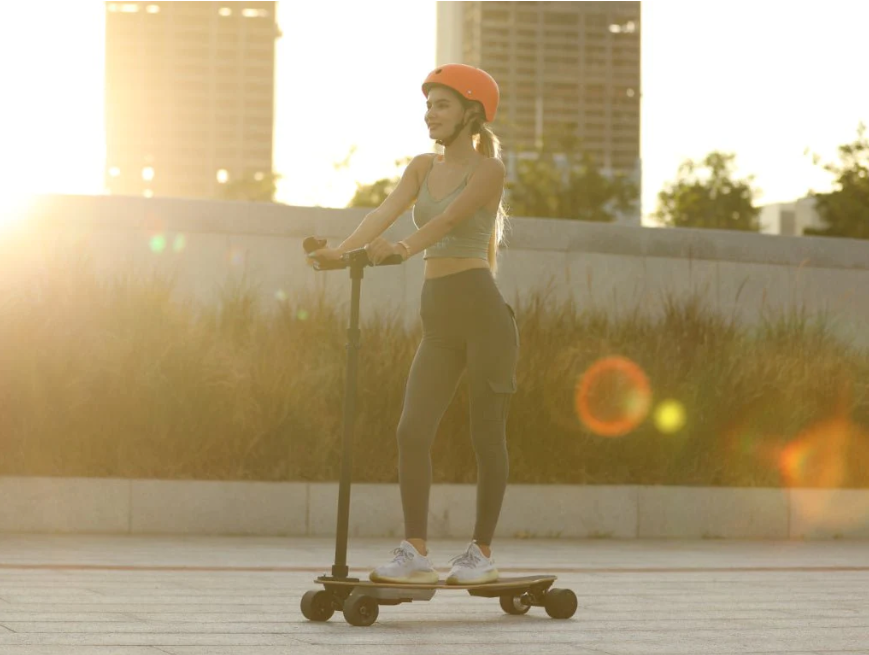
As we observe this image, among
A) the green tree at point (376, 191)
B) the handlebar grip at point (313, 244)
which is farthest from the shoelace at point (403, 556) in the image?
the green tree at point (376, 191)

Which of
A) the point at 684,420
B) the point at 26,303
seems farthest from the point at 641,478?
the point at 26,303

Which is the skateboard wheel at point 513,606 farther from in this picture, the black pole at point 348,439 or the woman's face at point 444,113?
the woman's face at point 444,113

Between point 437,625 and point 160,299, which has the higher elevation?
point 160,299

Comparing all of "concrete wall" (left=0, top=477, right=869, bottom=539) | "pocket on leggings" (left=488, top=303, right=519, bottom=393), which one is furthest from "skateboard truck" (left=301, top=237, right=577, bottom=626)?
"concrete wall" (left=0, top=477, right=869, bottom=539)

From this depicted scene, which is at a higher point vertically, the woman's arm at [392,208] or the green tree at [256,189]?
the green tree at [256,189]

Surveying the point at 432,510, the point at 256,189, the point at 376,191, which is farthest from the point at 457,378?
the point at 256,189

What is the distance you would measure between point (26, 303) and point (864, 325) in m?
9.91

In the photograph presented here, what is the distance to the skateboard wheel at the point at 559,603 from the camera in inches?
231

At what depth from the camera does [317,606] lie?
5613mm

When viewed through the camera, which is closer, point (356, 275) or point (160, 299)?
point (356, 275)

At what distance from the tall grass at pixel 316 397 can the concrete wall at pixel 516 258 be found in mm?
1430

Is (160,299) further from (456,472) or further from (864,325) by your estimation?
(864,325)

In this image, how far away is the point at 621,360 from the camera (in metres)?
11.8

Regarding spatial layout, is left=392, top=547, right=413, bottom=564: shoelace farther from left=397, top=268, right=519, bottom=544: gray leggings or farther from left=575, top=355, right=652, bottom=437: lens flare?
left=575, top=355, right=652, bottom=437: lens flare
